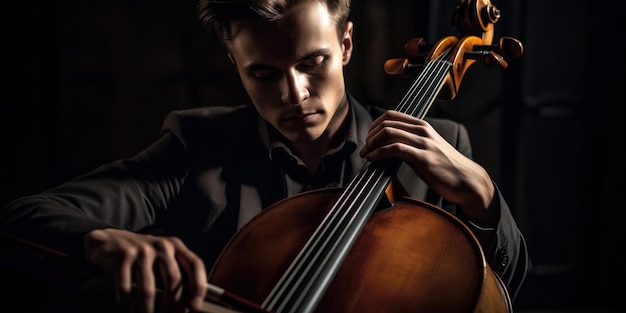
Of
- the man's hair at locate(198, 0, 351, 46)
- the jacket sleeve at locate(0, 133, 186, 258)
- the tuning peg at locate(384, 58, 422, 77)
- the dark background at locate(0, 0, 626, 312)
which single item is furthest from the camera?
the dark background at locate(0, 0, 626, 312)

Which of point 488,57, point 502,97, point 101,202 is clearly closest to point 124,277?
point 101,202

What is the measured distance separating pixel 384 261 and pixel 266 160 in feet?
1.03

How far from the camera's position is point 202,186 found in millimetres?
812

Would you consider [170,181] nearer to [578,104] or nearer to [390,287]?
[390,287]

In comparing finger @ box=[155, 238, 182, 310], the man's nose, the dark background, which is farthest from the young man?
the dark background

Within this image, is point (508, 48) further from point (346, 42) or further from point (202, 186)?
point (202, 186)

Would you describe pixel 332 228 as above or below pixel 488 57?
below

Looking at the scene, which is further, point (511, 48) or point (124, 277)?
point (511, 48)

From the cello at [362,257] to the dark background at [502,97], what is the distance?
824mm

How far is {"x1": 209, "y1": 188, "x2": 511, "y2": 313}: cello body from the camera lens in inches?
20.4

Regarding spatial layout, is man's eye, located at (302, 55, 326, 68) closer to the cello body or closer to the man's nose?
the man's nose

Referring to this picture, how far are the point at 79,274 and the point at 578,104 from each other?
1.43 metres

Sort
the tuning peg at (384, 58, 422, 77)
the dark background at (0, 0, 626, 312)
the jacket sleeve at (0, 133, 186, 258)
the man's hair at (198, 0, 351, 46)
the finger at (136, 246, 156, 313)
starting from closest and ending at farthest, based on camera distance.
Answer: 1. the finger at (136, 246, 156, 313)
2. the jacket sleeve at (0, 133, 186, 258)
3. the man's hair at (198, 0, 351, 46)
4. the tuning peg at (384, 58, 422, 77)
5. the dark background at (0, 0, 626, 312)

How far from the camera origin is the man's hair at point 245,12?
719 mm
